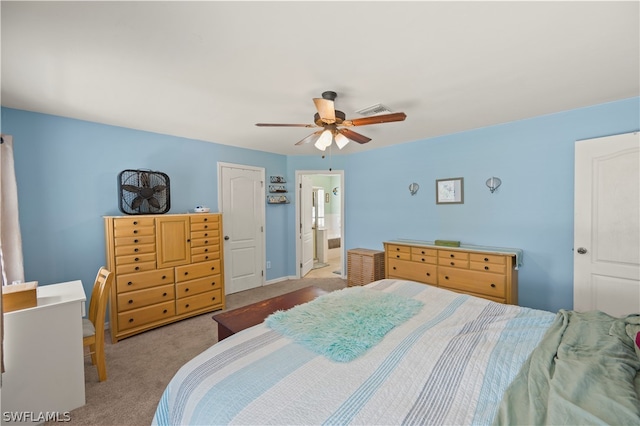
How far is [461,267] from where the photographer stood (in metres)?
3.23

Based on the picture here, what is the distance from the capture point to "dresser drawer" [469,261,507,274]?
2.92m

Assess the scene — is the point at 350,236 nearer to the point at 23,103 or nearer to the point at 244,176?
the point at 244,176

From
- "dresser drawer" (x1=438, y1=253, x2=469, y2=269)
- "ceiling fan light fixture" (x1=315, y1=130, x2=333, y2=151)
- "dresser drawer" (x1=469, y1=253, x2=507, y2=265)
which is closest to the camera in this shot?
"ceiling fan light fixture" (x1=315, y1=130, x2=333, y2=151)

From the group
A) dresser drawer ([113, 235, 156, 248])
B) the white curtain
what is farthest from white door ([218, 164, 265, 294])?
the white curtain

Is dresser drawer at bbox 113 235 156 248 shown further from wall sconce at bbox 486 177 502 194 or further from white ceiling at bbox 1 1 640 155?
wall sconce at bbox 486 177 502 194

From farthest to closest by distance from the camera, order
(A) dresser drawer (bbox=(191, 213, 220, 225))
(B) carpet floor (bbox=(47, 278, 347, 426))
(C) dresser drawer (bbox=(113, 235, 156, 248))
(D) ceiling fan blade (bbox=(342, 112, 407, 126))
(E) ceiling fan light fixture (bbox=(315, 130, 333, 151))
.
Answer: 1. (A) dresser drawer (bbox=(191, 213, 220, 225))
2. (C) dresser drawer (bbox=(113, 235, 156, 248))
3. (E) ceiling fan light fixture (bbox=(315, 130, 333, 151))
4. (D) ceiling fan blade (bbox=(342, 112, 407, 126))
5. (B) carpet floor (bbox=(47, 278, 347, 426))

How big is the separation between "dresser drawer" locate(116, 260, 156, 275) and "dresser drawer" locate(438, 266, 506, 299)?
3481mm

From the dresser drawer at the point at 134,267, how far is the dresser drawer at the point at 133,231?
1.05ft

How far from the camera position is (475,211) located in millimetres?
3484

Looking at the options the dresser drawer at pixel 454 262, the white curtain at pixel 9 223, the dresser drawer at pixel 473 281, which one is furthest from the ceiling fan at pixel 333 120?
the white curtain at pixel 9 223

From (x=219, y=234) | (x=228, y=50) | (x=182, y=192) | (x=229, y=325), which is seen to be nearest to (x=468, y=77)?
(x=228, y=50)

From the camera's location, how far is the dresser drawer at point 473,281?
2947 millimetres

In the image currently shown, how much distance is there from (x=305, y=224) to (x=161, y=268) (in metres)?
2.71

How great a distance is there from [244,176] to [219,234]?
3.95 ft
